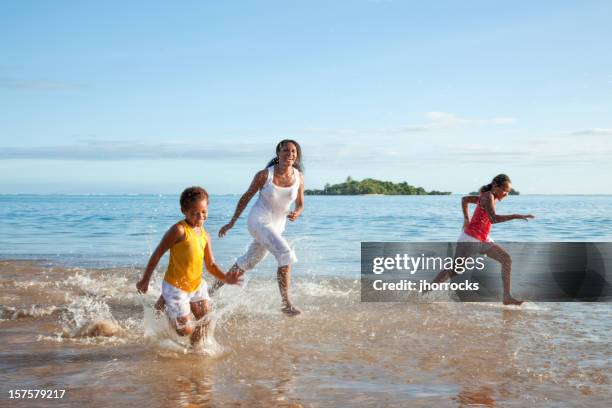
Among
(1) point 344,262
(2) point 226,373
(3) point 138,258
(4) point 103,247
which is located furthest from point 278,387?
(4) point 103,247

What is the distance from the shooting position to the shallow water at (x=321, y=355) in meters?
4.42

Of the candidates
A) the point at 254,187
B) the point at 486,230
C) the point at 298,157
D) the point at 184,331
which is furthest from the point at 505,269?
the point at 184,331

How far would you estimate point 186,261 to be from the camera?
5359 mm

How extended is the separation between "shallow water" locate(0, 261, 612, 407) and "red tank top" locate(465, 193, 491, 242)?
952 millimetres

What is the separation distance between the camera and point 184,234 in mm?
5270

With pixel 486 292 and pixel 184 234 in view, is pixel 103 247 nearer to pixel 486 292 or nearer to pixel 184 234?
pixel 486 292

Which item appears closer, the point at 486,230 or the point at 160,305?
the point at 160,305

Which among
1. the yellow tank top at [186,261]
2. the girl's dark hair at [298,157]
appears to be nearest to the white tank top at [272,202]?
the girl's dark hair at [298,157]

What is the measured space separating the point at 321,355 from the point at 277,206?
2.43m

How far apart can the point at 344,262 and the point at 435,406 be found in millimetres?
9297

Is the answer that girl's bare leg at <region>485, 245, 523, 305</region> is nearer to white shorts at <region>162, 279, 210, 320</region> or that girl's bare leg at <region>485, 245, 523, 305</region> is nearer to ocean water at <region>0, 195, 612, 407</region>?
ocean water at <region>0, 195, 612, 407</region>

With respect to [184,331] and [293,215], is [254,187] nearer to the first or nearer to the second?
[293,215]

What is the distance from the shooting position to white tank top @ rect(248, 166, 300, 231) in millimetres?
7441

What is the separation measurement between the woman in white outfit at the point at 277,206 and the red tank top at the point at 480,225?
2.58 meters
